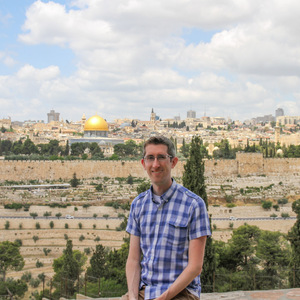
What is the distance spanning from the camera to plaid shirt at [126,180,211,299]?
2.35 m

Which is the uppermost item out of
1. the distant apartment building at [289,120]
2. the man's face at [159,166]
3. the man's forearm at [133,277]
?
the distant apartment building at [289,120]

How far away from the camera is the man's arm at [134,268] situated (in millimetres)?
2464

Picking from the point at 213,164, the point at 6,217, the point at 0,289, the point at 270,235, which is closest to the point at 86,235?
the point at 6,217

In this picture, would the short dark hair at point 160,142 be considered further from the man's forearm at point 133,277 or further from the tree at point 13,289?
the tree at point 13,289

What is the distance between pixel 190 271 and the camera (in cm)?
232

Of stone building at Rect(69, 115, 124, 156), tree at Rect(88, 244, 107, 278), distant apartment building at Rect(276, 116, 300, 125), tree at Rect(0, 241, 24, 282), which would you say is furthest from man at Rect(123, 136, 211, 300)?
distant apartment building at Rect(276, 116, 300, 125)

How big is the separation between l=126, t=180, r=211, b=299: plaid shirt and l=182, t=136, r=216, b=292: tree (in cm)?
484

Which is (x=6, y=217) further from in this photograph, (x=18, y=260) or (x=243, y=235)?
(x=243, y=235)

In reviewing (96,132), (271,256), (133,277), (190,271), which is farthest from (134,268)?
(96,132)

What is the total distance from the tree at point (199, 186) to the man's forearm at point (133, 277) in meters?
4.74

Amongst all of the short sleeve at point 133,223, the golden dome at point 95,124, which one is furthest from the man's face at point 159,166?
the golden dome at point 95,124

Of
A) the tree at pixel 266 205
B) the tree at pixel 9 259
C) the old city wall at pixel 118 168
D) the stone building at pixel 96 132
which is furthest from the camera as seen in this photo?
the stone building at pixel 96 132

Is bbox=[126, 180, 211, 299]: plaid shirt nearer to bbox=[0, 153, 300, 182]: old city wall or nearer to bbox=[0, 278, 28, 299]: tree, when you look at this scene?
bbox=[0, 278, 28, 299]: tree

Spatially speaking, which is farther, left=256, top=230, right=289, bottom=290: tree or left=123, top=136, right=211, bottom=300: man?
left=256, top=230, right=289, bottom=290: tree
